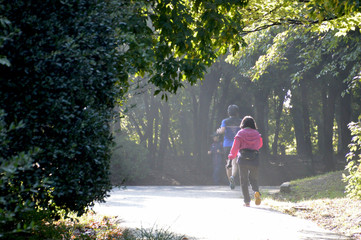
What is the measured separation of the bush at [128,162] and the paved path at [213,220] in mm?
9934

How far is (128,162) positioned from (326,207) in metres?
13.2

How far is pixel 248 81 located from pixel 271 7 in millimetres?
19941

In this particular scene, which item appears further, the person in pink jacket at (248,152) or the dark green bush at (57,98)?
the person in pink jacket at (248,152)

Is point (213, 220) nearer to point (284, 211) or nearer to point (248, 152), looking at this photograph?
point (284, 211)

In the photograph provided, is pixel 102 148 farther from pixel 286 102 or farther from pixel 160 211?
pixel 286 102

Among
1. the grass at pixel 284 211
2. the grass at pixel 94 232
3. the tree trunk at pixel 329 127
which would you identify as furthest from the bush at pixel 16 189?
the tree trunk at pixel 329 127

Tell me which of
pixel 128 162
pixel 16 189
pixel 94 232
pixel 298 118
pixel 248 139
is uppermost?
pixel 298 118

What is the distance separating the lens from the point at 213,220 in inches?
355

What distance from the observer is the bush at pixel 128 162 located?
22.5m

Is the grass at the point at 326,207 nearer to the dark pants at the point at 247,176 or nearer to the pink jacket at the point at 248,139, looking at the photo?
the dark pants at the point at 247,176

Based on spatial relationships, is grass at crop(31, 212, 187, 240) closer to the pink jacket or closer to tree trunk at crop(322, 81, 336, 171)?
the pink jacket

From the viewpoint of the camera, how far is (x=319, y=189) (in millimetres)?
15453

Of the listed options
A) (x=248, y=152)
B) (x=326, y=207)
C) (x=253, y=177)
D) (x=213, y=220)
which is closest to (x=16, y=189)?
(x=213, y=220)

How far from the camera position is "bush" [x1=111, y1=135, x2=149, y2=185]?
22.5 meters
